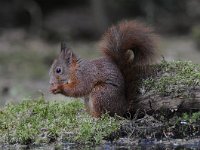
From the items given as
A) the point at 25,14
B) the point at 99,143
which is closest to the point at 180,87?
the point at 99,143

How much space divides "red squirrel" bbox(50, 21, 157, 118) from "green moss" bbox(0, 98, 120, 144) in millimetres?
197

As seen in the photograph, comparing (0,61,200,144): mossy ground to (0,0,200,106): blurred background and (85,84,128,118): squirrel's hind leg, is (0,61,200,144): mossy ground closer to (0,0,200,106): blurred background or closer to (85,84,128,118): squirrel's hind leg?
(85,84,128,118): squirrel's hind leg

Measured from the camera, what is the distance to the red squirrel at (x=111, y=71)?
6.24m

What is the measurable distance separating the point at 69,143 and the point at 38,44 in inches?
439

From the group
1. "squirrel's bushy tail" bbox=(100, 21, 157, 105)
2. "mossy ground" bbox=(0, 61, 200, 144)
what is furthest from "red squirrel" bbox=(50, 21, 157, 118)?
"mossy ground" bbox=(0, 61, 200, 144)

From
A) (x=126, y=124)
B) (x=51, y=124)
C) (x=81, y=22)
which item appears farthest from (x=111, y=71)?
(x=81, y=22)

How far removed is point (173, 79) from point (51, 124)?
4.49ft

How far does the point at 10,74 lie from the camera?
14.4 meters

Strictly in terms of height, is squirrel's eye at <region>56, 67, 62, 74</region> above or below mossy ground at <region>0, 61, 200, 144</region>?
above

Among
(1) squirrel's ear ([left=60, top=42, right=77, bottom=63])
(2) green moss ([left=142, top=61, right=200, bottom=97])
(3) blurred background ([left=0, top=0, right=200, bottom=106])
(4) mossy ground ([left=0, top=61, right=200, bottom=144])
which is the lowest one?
(4) mossy ground ([left=0, top=61, right=200, bottom=144])

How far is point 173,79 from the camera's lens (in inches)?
245

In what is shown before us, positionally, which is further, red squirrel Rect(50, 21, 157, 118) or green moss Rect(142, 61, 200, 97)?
red squirrel Rect(50, 21, 157, 118)

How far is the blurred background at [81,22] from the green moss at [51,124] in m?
9.06

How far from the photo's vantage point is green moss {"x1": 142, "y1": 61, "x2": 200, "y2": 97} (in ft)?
19.9
